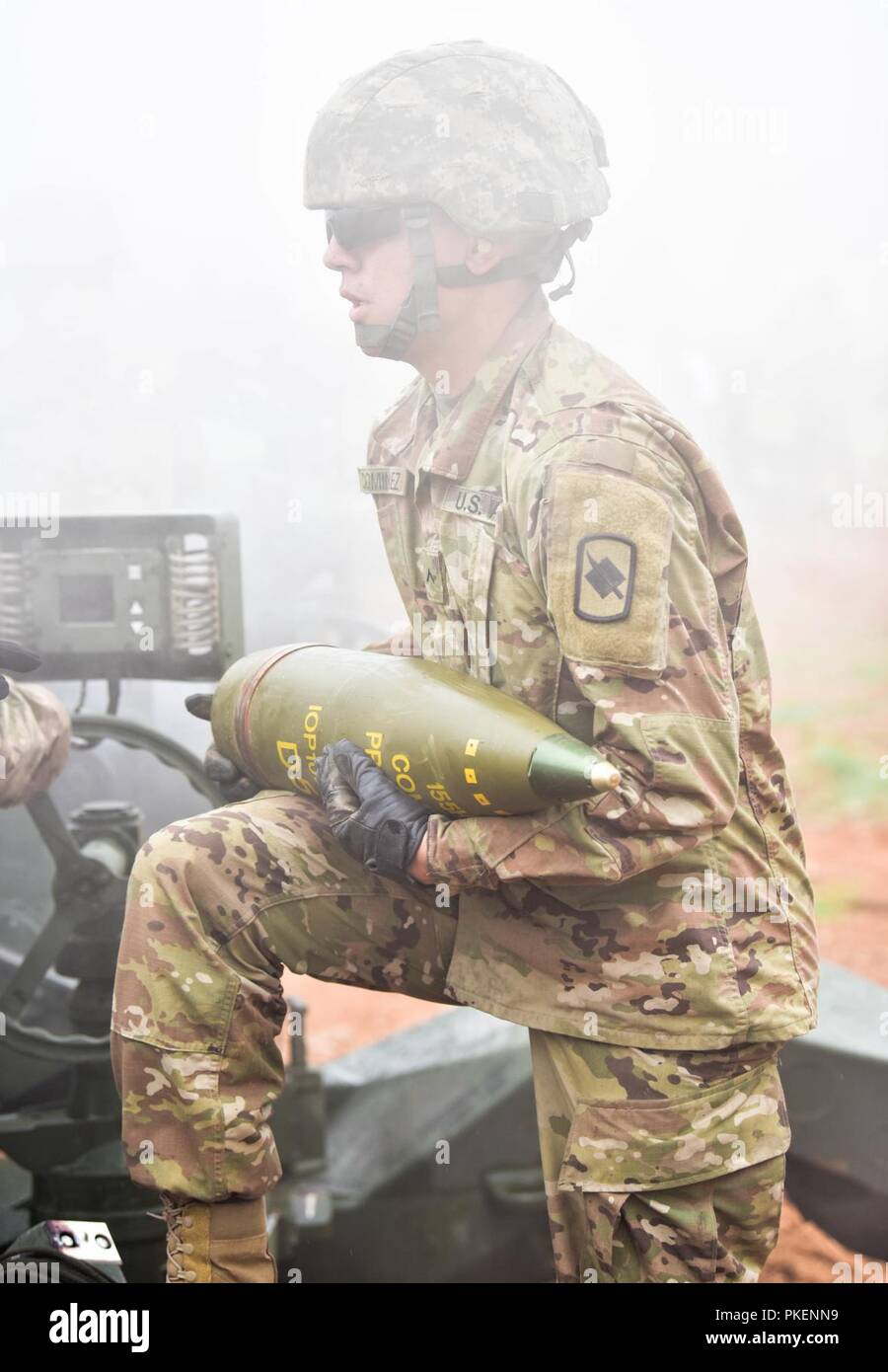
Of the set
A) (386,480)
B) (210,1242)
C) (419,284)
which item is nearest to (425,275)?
(419,284)

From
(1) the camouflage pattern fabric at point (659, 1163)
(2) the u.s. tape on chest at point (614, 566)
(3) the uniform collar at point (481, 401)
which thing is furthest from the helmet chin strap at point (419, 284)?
(1) the camouflage pattern fabric at point (659, 1163)

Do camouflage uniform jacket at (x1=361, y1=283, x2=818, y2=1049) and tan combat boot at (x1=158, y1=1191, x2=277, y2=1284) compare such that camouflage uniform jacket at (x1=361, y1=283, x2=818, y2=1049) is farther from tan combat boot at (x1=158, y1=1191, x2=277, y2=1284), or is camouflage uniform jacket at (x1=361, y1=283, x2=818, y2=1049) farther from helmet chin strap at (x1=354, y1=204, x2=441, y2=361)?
tan combat boot at (x1=158, y1=1191, x2=277, y2=1284)

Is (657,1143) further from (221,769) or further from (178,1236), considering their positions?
(221,769)

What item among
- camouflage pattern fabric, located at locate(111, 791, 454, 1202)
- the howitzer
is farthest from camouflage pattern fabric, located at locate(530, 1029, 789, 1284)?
the howitzer

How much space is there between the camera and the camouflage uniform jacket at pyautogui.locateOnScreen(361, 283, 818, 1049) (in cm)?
222

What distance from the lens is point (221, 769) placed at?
281cm

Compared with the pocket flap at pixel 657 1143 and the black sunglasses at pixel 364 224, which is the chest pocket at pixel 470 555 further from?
the pocket flap at pixel 657 1143

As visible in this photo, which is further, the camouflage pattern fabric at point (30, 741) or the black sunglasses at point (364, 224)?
the camouflage pattern fabric at point (30, 741)

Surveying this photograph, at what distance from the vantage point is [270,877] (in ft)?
8.04

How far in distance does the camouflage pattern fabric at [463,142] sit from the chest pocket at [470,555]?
44 centimetres

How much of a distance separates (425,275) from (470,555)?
0.47m

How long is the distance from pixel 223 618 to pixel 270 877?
1005 millimetres

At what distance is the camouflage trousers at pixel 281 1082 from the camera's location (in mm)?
2334
